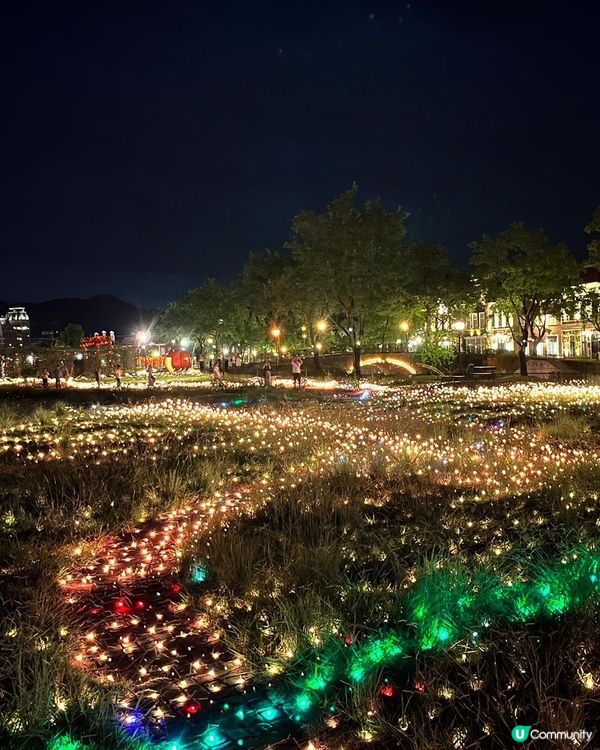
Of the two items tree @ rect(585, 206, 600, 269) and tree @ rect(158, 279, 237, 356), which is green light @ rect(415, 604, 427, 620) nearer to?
tree @ rect(585, 206, 600, 269)

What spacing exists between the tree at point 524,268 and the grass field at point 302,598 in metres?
35.0

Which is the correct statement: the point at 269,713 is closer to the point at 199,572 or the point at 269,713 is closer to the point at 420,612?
the point at 420,612

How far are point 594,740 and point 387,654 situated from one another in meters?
1.29

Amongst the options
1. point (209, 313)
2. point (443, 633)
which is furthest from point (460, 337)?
point (443, 633)

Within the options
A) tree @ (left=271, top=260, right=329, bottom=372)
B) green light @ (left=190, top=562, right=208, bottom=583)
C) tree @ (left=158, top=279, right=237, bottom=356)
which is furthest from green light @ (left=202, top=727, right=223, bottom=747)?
tree @ (left=158, top=279, right=237, bottom=356)

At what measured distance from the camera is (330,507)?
767 centimetres

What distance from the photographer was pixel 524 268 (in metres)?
43.4

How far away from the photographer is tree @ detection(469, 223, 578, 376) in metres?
43.3

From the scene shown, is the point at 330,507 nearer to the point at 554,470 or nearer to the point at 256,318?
A: the point at 554,470

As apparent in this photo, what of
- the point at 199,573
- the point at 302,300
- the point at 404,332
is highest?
the point at 302,300

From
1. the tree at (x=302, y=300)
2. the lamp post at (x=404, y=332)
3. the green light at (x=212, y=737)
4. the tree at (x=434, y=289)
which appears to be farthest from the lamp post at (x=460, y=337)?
the green light at (x=212, y=737)

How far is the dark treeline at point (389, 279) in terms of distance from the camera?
1593 inches

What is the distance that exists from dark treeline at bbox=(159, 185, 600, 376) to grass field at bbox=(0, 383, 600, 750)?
27.7 metres

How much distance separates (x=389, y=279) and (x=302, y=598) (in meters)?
36.8
